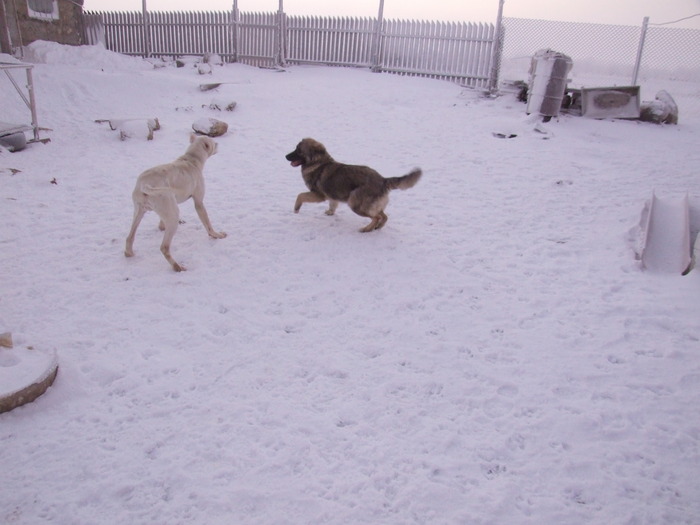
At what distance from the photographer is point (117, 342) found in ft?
12.1

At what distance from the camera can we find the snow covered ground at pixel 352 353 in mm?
2531

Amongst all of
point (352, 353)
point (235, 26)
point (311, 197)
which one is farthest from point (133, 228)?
point (235, 26)

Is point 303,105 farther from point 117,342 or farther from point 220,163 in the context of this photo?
point 117,342

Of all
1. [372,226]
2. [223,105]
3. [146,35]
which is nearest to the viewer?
[372,226]

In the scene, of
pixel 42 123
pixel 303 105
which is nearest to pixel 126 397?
pixel 42 123

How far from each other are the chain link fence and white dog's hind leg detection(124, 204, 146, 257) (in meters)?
11.7

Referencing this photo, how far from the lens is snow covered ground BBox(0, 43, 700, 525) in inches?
99.7

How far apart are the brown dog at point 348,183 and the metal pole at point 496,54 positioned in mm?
9112

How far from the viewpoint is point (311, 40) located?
1609cm

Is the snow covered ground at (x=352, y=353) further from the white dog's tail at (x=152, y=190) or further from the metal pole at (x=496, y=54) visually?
the metal pole at (x=496, y=54)

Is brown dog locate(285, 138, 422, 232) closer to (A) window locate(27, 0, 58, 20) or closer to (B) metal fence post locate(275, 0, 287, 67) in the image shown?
(B) metal fence post locate(275, 0, 287, 67)

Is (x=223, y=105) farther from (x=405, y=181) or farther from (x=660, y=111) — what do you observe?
(x=660, y=111)

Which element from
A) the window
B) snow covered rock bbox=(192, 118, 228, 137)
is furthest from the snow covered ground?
the window

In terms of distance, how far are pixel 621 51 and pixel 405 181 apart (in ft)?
36.3
